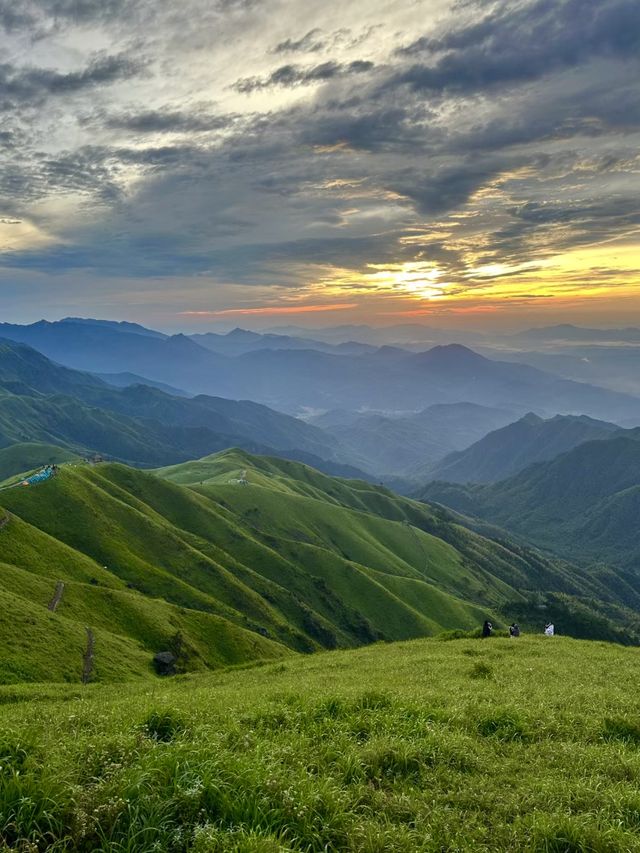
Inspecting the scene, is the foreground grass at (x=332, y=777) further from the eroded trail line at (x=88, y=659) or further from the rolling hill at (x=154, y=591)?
the rolling hill at (x=154, y=591)

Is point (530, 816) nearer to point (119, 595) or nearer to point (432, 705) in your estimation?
point (432, 705)

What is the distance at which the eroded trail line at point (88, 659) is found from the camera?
5817 centimetres

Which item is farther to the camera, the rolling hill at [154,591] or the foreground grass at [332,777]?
the rolling hill at [154,591]

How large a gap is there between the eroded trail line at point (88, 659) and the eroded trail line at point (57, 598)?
30.0 ft

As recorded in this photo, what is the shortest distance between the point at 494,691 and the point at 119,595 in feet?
270

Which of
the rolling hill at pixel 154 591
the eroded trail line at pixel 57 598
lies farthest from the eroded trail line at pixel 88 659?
the eroded trail line at pixel 57 598

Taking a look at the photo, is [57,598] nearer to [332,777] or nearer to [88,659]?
[88,659]

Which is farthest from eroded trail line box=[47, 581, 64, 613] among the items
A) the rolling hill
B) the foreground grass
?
the foreground grass

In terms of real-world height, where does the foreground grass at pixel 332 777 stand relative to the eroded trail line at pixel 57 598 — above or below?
above

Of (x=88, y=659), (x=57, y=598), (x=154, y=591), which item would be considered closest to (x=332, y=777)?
(x=88, y=659)

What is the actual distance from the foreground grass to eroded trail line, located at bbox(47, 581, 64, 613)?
69.5 m

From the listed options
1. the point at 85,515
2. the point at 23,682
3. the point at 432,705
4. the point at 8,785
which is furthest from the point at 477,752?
the point at 85,515

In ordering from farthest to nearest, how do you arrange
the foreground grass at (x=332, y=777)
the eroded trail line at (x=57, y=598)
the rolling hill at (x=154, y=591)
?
the eroded trail line at (x=57, y=598), the rolling hill at (x=154, y=591), the foreground grass at (x=332, y=777)

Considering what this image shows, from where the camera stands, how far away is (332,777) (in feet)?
36.0
